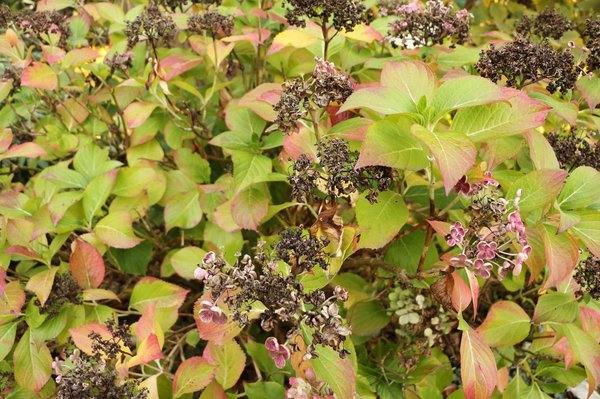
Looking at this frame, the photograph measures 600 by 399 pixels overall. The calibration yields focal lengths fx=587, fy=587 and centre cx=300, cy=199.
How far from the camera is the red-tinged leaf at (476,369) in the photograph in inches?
37.7

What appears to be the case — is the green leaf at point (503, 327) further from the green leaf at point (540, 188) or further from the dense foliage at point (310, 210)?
the green leaf at point (540, 188)

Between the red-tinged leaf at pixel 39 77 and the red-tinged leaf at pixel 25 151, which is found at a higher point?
the red-tinged leaf at pixel 39 77

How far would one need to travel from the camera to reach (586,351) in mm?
1120

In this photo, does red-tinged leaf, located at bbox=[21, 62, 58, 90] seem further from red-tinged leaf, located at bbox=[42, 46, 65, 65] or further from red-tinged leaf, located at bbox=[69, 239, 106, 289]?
red-tinged leaf, located at bbox=[69, 239, 106, 289]

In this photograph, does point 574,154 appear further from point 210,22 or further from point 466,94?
point 210,22

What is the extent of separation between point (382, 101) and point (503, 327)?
58 centimetres

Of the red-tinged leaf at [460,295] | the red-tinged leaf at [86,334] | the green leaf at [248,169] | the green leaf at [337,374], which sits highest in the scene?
the green leaf at [248,169]

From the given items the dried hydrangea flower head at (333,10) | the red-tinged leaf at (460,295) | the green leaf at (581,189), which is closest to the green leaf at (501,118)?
the green leaf at (581,189)

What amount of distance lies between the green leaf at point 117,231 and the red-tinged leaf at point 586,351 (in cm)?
93

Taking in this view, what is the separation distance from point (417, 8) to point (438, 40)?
91mm

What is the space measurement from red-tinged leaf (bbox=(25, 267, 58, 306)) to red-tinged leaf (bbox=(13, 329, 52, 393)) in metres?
0.11

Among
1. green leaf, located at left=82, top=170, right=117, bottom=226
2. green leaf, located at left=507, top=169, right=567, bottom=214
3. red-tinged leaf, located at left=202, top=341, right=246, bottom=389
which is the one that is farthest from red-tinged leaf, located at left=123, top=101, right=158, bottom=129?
green leaf, located at left=507, top=169, right=567, bottom=214

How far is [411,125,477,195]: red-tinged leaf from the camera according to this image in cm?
85

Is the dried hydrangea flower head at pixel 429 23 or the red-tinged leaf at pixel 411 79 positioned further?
the dried hydrangea flower head at pixel 429 23
